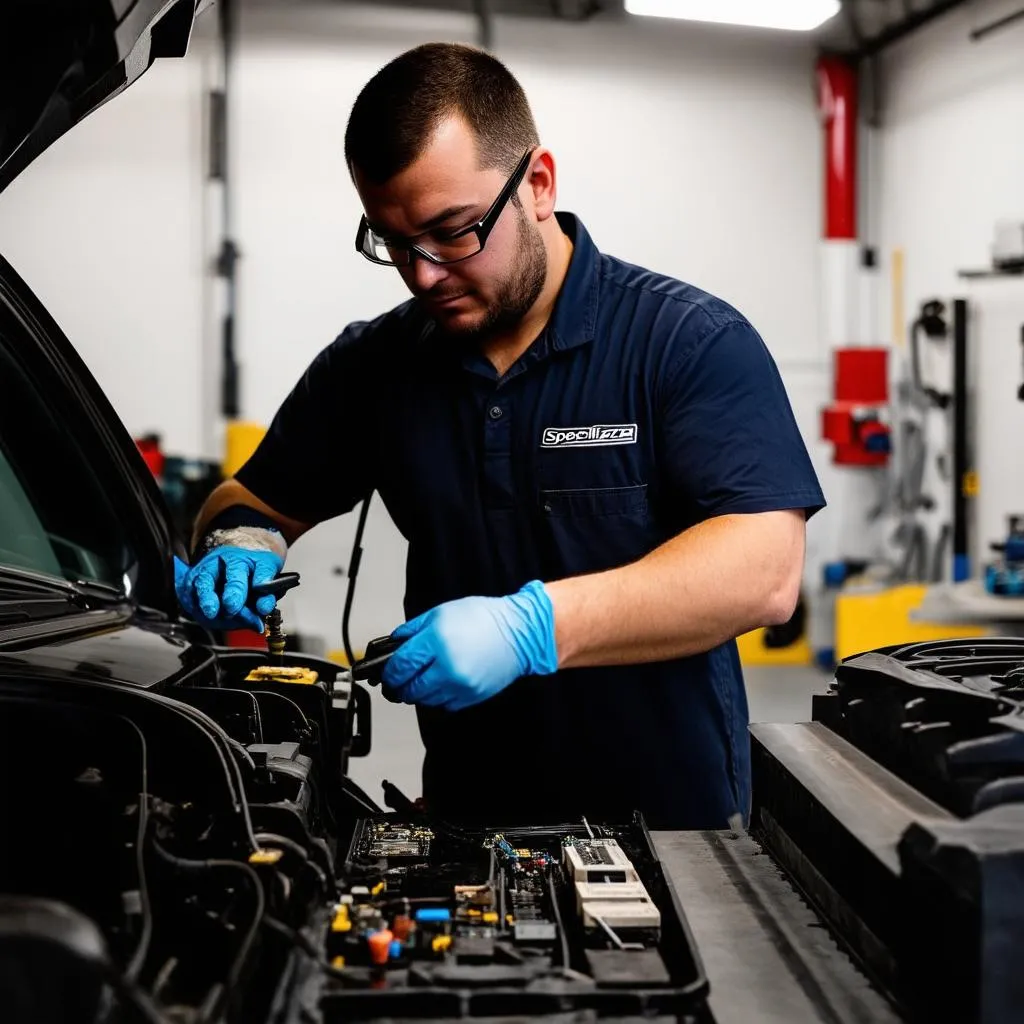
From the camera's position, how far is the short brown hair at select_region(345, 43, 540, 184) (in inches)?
53.1

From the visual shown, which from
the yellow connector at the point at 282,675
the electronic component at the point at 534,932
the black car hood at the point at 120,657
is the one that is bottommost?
the electronic component at the point at 534,932

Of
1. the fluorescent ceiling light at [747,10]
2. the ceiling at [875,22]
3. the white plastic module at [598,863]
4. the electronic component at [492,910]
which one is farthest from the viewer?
→ the ceiling at [875,22]

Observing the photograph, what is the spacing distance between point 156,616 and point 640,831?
88 centimetres

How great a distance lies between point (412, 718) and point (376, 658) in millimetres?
3019

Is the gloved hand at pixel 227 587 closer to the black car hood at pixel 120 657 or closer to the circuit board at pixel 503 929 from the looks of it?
the black car hood at pixel 120 657

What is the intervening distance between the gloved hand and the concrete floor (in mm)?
1665

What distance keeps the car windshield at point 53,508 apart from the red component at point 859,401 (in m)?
4.37

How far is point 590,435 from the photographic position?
152 centimetres

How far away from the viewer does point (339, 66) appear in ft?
17.8

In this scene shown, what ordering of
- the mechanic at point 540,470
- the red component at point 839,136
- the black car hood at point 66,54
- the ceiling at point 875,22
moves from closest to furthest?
the black car hood at point 66,54 → the mechanic at point 540,470 → the ceiling at point 875,22 → the red component at point 839,136

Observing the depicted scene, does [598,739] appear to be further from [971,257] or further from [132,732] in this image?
[971,257]

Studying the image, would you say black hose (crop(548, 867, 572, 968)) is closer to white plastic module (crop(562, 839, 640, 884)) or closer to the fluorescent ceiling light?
white plastic module (crop(562, 839, 640, 884))

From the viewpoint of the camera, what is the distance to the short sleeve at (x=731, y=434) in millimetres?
1399

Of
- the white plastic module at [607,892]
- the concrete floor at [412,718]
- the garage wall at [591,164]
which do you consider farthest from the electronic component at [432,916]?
the garage wall at [591,164]
